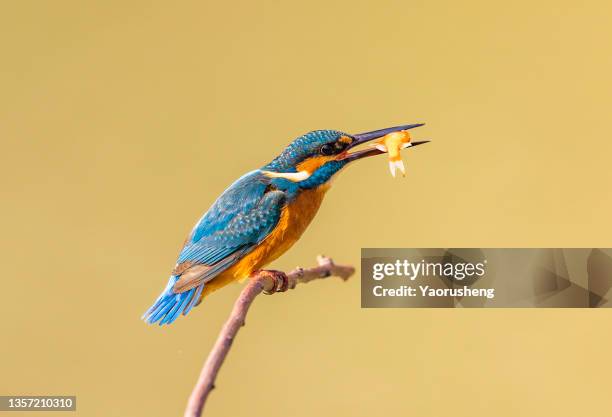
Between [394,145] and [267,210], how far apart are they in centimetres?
34

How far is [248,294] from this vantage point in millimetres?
1663

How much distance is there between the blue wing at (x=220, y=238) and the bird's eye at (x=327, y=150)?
15cm

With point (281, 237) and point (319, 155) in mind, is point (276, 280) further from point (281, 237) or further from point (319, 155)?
point (319, 155)

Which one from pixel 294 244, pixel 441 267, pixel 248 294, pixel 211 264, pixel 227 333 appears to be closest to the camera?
pixel 227 333

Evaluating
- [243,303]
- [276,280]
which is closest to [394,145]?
[276,280]

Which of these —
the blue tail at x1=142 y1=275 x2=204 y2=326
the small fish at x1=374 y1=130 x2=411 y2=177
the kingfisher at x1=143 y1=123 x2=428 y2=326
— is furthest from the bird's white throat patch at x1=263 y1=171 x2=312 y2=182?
the blue tail at x1=142 y1=275 x2=204 y2=326

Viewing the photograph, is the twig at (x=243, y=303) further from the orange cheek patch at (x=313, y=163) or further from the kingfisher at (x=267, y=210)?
the orange cheek patch at (x=313, y=163)

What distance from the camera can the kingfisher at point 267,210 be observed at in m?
1.85

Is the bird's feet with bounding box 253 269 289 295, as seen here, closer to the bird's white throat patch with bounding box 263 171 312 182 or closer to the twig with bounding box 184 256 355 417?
the twig with bounding box 184 256 355 417

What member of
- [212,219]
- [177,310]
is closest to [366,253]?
[212,219]

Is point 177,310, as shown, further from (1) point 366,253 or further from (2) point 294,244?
(1) point 366,253

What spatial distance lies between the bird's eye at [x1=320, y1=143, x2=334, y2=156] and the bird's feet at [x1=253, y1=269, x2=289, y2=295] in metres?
0.32

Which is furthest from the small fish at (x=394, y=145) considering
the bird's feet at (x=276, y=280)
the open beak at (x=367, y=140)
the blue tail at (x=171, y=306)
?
the blue tail at (x=171, y=306)

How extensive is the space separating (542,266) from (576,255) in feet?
0.37
